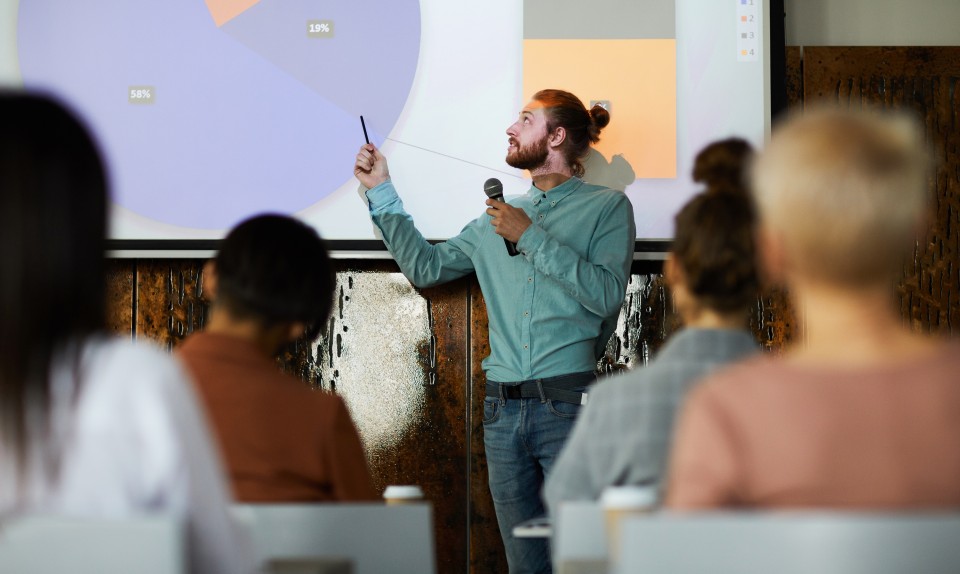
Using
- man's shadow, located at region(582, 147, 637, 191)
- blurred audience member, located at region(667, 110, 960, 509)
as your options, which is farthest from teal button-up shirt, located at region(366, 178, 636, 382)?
blurred audience member, located at region(667, 110, 960, 509)

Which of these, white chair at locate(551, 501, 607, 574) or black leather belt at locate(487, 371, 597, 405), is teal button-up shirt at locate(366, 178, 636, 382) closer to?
black leather belt at locate(487, 371, 597, 405)

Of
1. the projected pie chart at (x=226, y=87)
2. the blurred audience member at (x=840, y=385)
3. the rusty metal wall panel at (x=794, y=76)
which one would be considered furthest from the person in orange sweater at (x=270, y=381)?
the rusty metal wall panel at (x=794, y=76)

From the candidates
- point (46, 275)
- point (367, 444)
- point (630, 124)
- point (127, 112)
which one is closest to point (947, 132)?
point (630, 124)

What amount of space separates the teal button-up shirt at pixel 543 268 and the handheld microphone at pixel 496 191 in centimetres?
4

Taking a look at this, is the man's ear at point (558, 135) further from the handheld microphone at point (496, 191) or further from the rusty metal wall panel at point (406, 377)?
the rusty metal wall panel at point (406, 377)

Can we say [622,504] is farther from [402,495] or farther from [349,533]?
[402,495]

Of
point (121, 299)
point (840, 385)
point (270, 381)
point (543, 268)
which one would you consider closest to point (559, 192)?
point (543, 268)

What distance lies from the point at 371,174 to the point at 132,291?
36.1 inches

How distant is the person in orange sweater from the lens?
1.59 meters

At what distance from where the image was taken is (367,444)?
11.7 ft

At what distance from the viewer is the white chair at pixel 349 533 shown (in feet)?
4.62

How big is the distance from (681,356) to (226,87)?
2.37 meters

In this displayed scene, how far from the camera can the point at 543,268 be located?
3.14 m

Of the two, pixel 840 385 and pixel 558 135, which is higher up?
pixel 558 135
